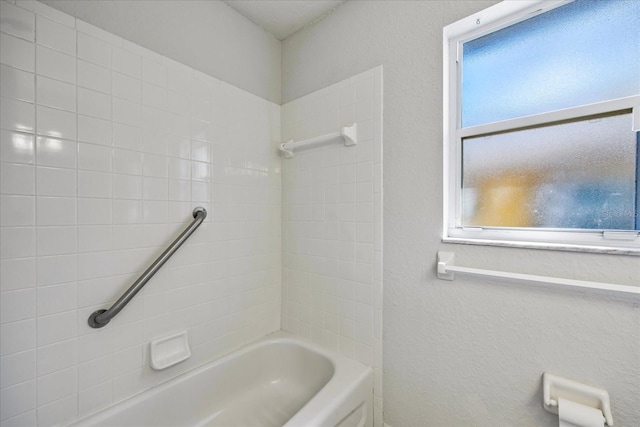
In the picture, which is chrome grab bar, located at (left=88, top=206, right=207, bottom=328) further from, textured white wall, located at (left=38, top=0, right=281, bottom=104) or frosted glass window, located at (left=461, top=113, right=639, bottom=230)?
frosted glass window, located at (left=461, top=113, right=639, bottom=230)

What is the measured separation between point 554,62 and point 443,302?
984 mm

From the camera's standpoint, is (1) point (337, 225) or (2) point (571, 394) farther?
(1) point (337, 225)

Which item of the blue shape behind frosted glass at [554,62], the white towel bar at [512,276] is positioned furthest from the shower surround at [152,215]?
the blue shape behind frosted glass at [554,62]

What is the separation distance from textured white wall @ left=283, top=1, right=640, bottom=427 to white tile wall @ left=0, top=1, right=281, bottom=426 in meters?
0.82

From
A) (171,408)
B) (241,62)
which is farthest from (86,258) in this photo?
(241,62)

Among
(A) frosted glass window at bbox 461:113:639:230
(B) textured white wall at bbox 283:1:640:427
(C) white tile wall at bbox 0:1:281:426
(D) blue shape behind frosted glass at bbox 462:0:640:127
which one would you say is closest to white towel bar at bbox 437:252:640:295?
(B) textured white wall at bbox 283:1:640:427

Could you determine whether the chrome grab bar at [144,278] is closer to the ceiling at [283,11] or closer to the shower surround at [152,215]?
the shower surround at [152,215]

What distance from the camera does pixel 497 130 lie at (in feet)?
3.46

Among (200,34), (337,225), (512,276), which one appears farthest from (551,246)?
(200,34)

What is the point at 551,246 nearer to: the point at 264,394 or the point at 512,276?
the point at 512,276

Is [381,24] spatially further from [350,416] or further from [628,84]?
[350,416]

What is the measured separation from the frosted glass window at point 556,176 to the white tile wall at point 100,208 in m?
1.19

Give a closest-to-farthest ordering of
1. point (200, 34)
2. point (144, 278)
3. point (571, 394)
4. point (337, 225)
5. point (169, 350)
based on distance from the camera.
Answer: point (571, 394)
point (144, 278)
point (169, 350)
point (200, 34)
point (337, 225)

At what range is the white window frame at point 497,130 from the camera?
33.0 inches
